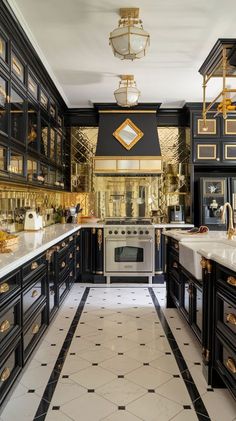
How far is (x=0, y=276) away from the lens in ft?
5.82

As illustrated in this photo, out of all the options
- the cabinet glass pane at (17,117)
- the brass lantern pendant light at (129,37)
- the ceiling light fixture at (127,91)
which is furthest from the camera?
the ceiling light fixture at (127,91)

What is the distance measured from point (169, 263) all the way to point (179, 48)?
2255mm

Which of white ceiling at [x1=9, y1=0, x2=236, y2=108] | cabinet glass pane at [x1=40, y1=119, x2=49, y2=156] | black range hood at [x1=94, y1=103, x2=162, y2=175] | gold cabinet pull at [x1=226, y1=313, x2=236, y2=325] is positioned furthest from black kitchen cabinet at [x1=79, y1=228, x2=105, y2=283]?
gold cabinet pull at [x1=226, y1=313, x2=236, y2=325]

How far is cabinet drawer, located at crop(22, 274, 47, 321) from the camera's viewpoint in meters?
2.37

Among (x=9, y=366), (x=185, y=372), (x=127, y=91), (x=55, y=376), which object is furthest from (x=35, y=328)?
(x=127, y=91)

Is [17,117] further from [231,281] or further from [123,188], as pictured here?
[123,188]

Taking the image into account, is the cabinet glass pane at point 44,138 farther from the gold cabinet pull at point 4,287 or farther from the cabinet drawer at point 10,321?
the gold cabinet pull at point 4,287

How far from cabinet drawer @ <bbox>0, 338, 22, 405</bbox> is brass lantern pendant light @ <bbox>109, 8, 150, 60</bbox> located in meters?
2.33

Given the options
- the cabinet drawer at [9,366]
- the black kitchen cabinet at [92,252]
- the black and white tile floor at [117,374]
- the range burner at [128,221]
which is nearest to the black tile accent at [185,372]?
the black and white tile floor at [117,374]

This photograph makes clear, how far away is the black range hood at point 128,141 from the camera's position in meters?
5.59

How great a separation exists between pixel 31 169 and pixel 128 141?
230 cm

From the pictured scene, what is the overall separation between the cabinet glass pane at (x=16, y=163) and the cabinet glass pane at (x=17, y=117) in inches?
5.9

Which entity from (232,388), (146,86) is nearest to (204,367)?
(232,388)

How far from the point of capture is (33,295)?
260 centimetres
